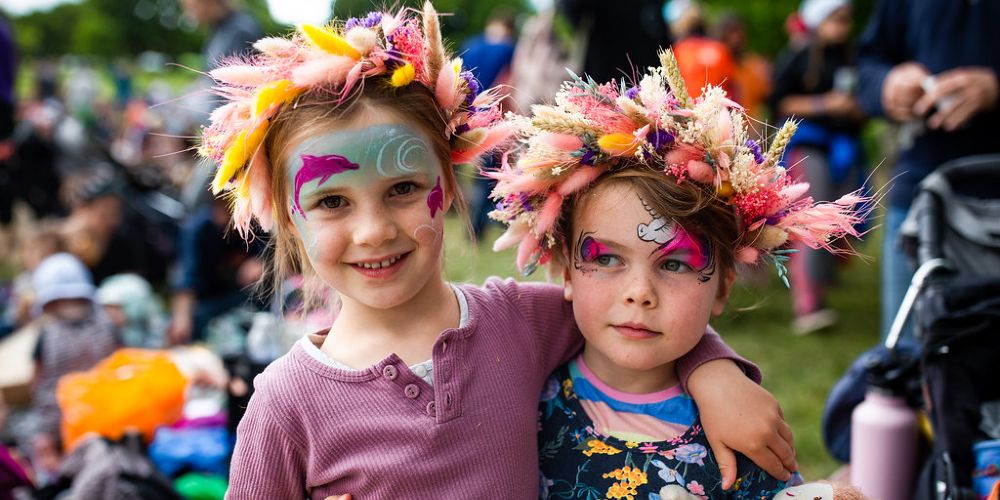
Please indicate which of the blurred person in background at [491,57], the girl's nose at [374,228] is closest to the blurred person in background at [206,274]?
the blurred person in background at [491,57]

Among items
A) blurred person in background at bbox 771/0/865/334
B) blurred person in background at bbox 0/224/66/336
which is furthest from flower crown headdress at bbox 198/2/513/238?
blurred person in background at bbox 0/224/66/336

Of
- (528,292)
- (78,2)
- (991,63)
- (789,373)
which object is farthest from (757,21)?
(78,2)

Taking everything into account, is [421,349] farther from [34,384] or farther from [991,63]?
[34,384]

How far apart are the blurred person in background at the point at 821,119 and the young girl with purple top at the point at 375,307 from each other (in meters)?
4.33

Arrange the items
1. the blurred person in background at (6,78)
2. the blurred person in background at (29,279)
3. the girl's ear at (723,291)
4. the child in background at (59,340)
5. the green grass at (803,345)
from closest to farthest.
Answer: the girl's ear at (723,291), the green grass at (803,345), the child in background at (59,340), the blurred person in background at (6,78), the blurred person in background at (29,279)

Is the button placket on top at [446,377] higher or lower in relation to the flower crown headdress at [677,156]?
lower

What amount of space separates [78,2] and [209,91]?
88848mm

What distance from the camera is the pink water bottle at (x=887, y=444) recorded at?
239cm

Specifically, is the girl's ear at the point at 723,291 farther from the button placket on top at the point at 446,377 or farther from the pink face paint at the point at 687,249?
the button placket on top at the point at 446,377

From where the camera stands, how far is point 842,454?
2760 mm

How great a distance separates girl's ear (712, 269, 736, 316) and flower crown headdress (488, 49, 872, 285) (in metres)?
0.05

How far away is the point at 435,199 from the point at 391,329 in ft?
0.98

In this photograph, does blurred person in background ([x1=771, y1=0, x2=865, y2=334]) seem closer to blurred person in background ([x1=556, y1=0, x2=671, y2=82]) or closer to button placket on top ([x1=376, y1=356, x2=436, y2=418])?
blurred person in background ([x1=556, y1=0, x2=671, y2=82])

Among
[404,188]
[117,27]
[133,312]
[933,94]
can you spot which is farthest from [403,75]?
[117,27]
